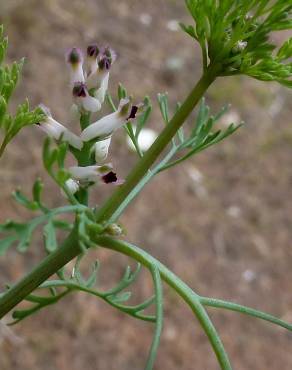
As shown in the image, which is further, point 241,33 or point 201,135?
point 201,135

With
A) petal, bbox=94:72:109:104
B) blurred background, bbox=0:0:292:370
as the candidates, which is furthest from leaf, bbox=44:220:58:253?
blurred background, bbox=0:0:292:370

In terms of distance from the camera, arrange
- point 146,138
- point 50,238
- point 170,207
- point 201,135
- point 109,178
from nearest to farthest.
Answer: point 50,238
point 109,178
point 201,135
point 170,207
point 146,138

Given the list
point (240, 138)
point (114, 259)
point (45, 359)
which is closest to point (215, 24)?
point (45, 359)

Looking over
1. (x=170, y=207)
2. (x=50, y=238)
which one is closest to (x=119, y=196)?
(x=50, y=238)

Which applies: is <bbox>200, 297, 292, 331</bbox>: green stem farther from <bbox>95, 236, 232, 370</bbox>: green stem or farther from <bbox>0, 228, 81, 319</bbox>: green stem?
<bbox>0, 228, 81, 319</bbox>: green stem

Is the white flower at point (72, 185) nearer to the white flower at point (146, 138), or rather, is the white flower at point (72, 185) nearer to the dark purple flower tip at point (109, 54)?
the dark purple flower tip at point (109, 54)

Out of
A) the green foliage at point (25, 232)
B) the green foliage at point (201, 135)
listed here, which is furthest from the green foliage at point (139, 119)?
the green foliage at point (25, 232)

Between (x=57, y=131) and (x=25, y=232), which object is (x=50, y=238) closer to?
(x=25, y=232)
